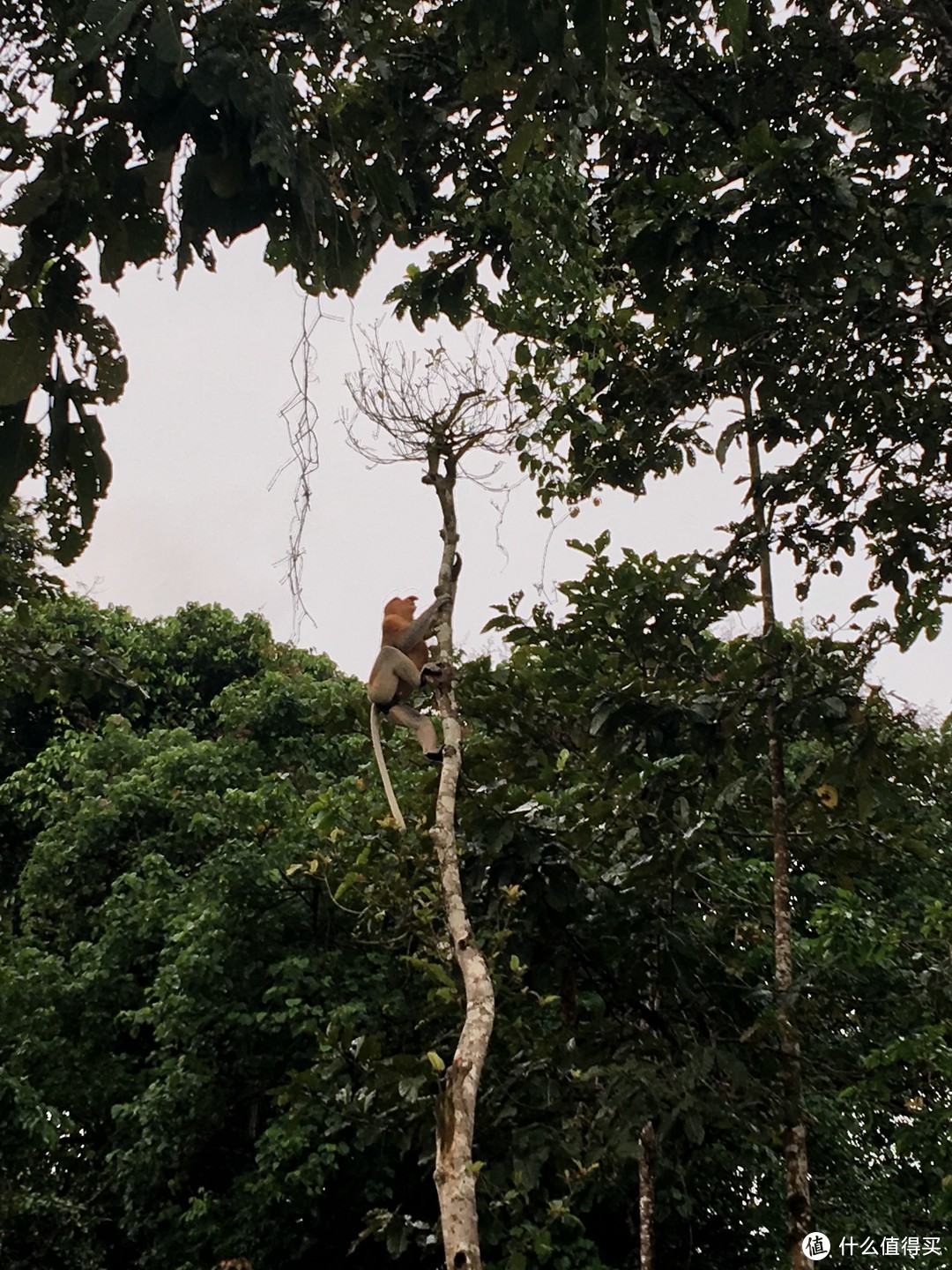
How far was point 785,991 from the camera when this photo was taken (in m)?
3.78

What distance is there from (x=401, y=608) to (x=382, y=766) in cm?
124

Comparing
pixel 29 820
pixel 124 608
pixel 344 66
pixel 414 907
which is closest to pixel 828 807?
pixel 414 907

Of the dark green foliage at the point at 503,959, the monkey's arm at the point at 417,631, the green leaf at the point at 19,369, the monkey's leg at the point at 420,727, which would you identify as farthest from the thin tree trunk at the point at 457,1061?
the green leaf at the point at 19,369

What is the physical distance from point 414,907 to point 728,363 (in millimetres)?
2175

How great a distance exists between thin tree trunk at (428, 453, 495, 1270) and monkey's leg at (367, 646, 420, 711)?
1.65 meters

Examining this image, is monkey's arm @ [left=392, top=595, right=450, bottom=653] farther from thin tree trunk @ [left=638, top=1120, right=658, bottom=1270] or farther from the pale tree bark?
thin tree trunk @ [left=638, top=1120, right=658, bottom=1270]

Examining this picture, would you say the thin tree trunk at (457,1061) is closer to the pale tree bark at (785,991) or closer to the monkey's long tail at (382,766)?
the monkey's long tail at (382,766)

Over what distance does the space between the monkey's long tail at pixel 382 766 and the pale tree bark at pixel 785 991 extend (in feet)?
4.13

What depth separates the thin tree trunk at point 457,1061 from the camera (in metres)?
2.28

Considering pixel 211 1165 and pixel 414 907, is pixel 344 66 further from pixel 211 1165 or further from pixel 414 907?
pixel 211 1165

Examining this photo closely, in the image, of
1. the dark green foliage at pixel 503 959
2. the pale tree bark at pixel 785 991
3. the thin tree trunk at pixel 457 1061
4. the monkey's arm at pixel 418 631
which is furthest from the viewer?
the monkey's arm at pixel 418 631

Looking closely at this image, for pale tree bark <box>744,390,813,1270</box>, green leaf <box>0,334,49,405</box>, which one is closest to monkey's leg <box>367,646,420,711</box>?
pale tree bark <box>744,390,813,1270</box>

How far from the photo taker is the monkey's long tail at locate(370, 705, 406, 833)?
141 inches

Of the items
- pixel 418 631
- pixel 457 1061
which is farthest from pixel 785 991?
pixel 418 631
